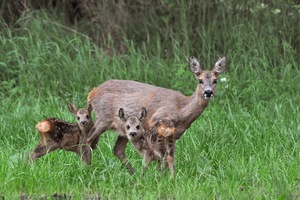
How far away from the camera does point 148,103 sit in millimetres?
8047

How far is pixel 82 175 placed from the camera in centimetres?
710

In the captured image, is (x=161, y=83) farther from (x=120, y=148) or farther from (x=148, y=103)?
(x=120, y=148)

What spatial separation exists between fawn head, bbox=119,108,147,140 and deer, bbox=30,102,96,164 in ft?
1.37

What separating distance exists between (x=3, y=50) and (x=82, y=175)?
477 cm

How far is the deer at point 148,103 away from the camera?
790cm

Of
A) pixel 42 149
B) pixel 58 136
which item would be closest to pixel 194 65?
pixel 58 136

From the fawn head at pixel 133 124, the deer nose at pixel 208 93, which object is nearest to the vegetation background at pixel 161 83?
the fawn head at pixel 133 124

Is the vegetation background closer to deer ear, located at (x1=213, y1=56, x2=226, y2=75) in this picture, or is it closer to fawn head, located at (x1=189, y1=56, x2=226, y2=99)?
fawn head, located at (x1=189, y1=56, x2=226, y2=99)

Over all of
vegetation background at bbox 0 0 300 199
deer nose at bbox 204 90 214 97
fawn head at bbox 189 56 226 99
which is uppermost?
fawn head at bbox 189 56 226 99

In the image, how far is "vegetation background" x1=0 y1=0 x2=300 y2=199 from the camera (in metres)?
6.87

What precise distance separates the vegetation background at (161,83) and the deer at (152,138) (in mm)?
183

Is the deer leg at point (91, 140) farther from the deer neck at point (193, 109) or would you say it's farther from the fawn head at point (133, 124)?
the deer neck at point (193, 109)

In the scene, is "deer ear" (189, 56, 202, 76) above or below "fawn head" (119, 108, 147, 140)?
above

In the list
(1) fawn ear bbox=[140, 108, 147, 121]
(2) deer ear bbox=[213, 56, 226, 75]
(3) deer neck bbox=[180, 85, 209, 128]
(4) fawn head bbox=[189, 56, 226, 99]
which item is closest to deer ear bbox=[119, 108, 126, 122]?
(1) fawn ear bbox=[140, 108, 147, 121]
